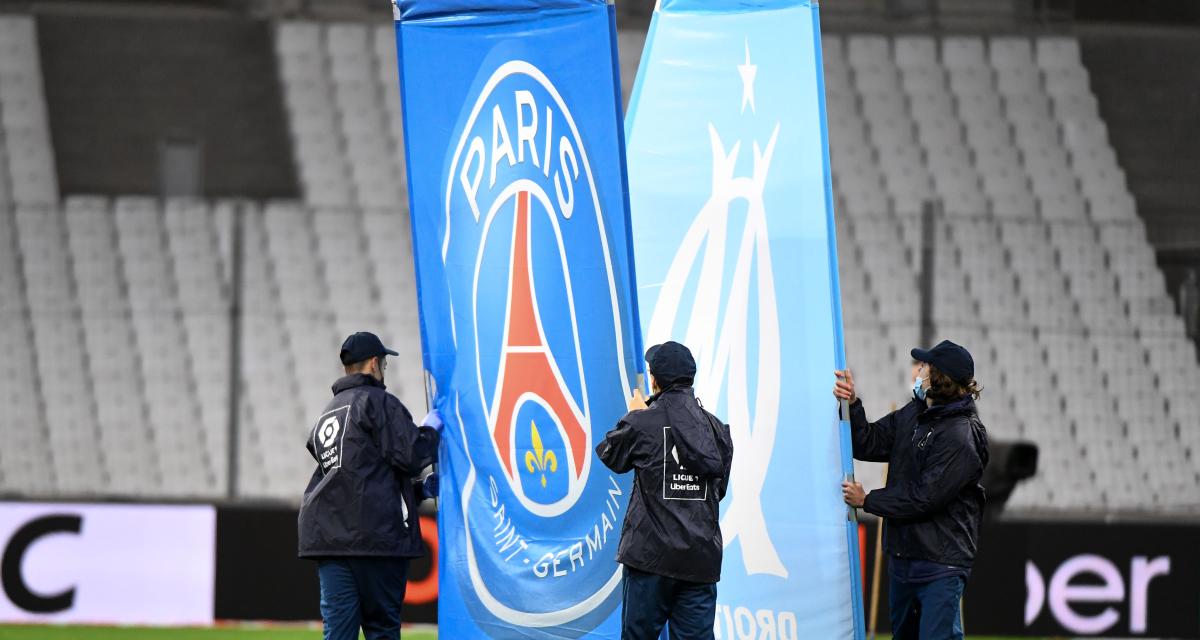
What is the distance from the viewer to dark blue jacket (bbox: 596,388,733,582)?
589 cm

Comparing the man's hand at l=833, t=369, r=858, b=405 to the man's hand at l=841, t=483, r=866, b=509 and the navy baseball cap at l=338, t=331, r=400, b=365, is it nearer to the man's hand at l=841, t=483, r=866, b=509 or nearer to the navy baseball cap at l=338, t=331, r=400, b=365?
the man's hand at l=841, t=483, r=866, b=509

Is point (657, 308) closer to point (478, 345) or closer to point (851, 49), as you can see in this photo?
point (478, 345)

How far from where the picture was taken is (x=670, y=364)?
603cm

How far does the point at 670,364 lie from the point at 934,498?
1.24 m

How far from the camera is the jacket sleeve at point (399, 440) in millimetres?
6348

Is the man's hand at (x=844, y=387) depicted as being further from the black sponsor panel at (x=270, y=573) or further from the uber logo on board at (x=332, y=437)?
the black sponsor panel at (x=270, y=573)

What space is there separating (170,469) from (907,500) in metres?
8.64

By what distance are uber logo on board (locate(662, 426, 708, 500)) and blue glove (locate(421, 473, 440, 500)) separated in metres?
1.28

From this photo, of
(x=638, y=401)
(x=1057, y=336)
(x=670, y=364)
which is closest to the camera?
(x=670, y=364)

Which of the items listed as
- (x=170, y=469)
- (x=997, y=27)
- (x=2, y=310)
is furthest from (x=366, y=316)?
(x=997, y=27)

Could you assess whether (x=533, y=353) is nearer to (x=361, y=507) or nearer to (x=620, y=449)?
(x=620, y=449)

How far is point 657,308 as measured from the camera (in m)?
7.18

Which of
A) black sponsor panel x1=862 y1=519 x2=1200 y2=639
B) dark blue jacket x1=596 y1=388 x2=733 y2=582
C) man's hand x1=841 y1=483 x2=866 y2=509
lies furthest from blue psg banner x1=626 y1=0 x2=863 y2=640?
black sponsor panel x1=862 y1=519 x2=1200 y2=639

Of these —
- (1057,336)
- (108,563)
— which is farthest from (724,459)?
(1057,336)
